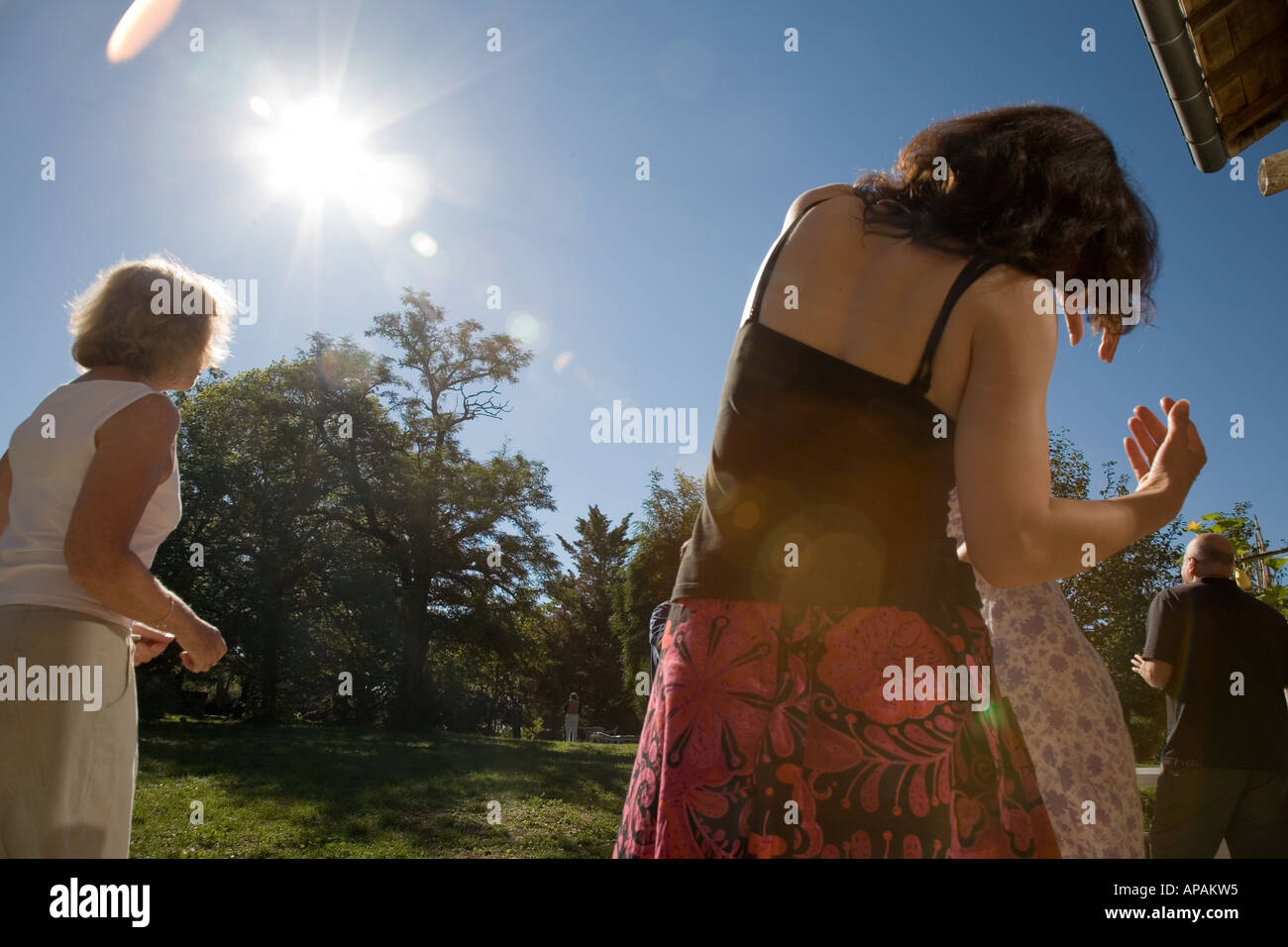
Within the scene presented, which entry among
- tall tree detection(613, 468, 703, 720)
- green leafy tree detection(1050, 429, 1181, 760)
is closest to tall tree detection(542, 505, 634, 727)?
tall tree detection(613, 468, 703, 720)

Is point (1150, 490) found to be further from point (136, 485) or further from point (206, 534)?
point (206, 534)

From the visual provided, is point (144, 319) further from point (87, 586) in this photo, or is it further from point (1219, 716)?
point (1219, 716)

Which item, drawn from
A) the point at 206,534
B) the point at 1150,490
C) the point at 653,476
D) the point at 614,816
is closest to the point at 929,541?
the point at 1150,490

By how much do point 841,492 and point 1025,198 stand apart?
52 cm

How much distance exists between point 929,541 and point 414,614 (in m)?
26.9

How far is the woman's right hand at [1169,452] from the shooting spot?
4.23 feet

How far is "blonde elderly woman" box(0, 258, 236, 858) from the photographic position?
6.14 feet

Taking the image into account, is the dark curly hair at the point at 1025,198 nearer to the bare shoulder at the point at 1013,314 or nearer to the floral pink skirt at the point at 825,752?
the bare shoulder at the point at 1013,314

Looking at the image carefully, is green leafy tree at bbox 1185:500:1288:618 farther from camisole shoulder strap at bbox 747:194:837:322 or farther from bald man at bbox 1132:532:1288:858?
camisole shoulder strap at bbox 747:194:837:322

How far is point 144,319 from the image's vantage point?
225cm

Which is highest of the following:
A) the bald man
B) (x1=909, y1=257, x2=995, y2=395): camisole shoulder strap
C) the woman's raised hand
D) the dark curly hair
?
the dark curly hair

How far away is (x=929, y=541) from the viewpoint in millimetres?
1135

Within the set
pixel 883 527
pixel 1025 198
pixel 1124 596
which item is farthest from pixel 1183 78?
pixel 1124 596
